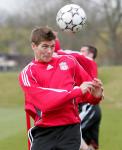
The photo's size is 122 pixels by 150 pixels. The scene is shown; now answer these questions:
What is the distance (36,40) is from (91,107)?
14.2 feet

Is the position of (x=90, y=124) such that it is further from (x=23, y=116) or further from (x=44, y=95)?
(x=23, y=116)

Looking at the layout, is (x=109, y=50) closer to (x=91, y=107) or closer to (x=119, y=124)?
(x=119, y=124)

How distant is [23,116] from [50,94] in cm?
1359

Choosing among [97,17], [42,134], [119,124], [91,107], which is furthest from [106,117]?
[97,17]

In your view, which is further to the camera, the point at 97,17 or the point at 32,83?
the point at 97,17

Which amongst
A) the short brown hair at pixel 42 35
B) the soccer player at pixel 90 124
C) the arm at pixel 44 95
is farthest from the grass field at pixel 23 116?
the short brown hair at pixel 42 35

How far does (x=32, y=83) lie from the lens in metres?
5.74

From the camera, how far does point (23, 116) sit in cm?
1905

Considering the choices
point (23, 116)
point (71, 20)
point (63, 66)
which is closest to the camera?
point (63, 66)

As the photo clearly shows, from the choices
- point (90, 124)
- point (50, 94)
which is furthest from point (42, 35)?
point (90, 124)

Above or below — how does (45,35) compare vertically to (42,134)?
above

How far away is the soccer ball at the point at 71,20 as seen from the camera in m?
6.98

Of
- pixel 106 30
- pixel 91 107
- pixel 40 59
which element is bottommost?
pixel 106 30

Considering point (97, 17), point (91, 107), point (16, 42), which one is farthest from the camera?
point (16, 42)
